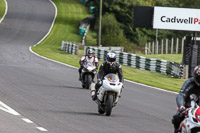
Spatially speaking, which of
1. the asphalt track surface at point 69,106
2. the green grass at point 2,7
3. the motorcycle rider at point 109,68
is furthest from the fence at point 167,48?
the motorcycle rider at point 109,68

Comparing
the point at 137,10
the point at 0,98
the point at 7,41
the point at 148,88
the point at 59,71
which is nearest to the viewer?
the point at 0,98

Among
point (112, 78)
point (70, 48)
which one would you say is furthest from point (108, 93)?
point (70, 48)

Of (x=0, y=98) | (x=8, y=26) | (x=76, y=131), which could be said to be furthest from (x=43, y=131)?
(x=8, y=26)

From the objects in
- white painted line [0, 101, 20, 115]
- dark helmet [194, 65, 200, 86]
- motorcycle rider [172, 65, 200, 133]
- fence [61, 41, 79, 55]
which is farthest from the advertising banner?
dark helmet [194, 65, 200, 86]

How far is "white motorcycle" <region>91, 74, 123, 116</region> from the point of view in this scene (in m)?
14.3

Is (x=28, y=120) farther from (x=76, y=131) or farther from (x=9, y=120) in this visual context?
(x=76, y=131)

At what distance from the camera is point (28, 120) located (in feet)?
39.8

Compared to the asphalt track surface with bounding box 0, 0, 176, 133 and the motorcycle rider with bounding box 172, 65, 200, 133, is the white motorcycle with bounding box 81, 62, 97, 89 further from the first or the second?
the motorcycle rider with bounding box 172, 65, 200, 133

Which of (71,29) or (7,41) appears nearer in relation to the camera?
(7,41)

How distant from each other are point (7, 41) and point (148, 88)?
110 feet

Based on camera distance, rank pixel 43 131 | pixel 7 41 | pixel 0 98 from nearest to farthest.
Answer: pixel 43 131, pixel 0 98, pixel 7 41

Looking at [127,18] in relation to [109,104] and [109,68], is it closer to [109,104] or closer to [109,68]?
[109,68]

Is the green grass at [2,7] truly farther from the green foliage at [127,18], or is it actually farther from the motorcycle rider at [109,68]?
the motorcycle rider at [109,68]

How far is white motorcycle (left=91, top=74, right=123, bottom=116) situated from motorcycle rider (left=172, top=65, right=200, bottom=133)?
4521 millimetres
